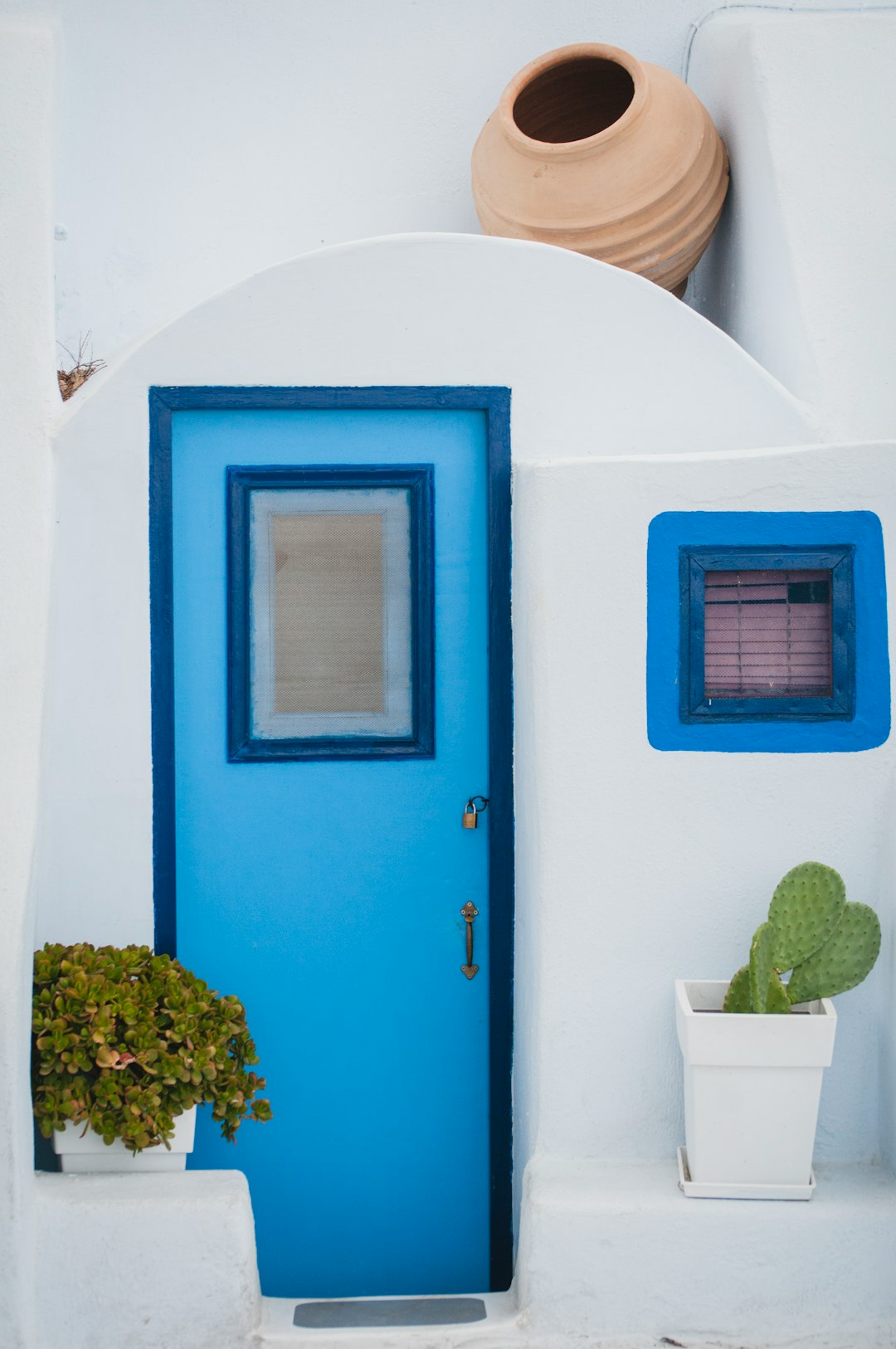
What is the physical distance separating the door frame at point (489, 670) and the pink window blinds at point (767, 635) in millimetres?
622

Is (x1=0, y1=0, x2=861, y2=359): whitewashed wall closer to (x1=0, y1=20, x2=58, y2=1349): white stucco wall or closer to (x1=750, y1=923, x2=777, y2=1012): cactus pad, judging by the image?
(x1=0, y1=20, x2=58, y2=1349): white stucco wall

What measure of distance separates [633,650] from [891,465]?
0.80m

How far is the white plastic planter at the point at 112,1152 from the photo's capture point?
9.73 feet

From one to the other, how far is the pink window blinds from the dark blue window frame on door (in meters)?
0.06

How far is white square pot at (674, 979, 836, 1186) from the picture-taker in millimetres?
2793

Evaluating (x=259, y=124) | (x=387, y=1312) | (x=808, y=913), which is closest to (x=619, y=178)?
(x=259, y=124)

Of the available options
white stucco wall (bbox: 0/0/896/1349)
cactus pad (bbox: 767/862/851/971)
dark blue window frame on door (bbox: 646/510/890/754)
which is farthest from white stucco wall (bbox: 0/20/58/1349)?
cactus pad (bbox: 767/862/851/971)

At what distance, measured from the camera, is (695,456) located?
3062 millimetres

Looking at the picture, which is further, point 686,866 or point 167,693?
point 167,693

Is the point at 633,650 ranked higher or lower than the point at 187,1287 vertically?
higher

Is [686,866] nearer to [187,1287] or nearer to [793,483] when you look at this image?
[793,483]

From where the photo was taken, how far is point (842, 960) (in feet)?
9.30

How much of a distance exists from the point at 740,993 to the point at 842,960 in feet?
0.83

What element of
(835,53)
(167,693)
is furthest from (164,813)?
(835,53)
